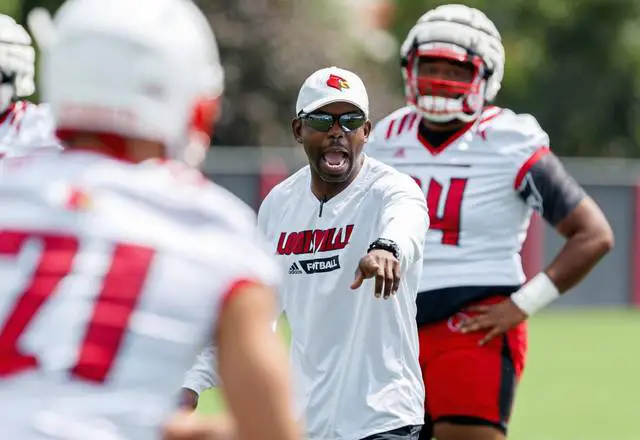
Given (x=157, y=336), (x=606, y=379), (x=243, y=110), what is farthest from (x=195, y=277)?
(x=243, y=110)

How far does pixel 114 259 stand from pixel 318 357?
9.01 feet

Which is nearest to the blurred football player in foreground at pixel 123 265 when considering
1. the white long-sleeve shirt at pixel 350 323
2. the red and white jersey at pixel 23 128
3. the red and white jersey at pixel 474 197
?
the white long-sleeve shirt at pixel 350 323

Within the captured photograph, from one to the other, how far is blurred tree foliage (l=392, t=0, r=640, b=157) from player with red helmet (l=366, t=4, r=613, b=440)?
32.7 meters

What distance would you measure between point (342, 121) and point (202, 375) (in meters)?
1.15

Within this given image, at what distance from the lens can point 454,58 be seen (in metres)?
6.80

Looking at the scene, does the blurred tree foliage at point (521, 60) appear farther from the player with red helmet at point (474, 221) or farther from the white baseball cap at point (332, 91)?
the white baseball cap at point (332, 91)

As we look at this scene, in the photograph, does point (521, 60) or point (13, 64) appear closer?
point (13, 64)

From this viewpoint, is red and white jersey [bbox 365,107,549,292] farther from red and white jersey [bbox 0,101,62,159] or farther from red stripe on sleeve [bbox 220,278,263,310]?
red stripe on sleeve [bbox 220,278,263,310]

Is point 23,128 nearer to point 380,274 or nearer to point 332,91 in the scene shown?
point 332,91

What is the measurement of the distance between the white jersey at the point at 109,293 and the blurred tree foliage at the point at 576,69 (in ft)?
121

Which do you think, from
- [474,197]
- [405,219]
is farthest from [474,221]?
[405,219]

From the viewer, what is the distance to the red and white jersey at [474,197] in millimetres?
6559

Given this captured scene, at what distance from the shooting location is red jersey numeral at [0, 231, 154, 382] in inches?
107

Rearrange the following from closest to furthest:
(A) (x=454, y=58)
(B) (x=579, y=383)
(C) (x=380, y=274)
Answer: (C) (x=380, y=274) < (A) (x=454, y=58) < (B) (x=579, y=383)
